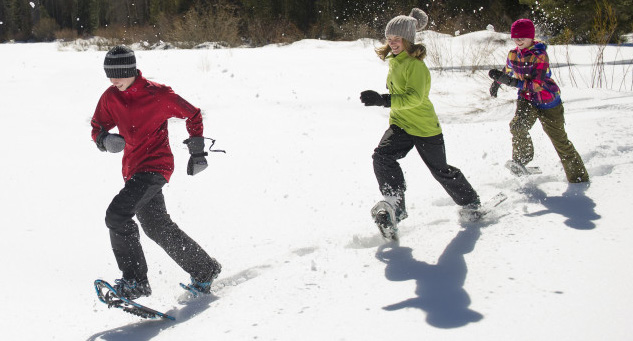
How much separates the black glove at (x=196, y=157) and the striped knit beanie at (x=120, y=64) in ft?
1.61

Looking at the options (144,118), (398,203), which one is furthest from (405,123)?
(144,118)

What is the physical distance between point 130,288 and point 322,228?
1600 mm

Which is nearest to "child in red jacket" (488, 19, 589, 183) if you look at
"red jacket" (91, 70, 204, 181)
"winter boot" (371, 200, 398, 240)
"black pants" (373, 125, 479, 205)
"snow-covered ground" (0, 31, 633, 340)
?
"snow-covered ground" (0, 31, 633, 340)

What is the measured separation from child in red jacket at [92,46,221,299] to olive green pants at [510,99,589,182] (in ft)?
8.38

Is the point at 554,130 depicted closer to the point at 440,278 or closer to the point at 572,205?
the point at 572,205

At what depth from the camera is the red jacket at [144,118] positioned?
3.07m

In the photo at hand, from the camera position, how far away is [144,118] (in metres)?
3.07

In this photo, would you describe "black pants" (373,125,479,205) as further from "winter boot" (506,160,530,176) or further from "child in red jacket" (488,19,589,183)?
"winter boot" (506,160,530,176)

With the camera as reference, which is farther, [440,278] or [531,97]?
[531,97]

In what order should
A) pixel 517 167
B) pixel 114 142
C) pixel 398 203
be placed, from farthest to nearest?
pixel 517 167, pixel 398 203, pixel 114 142

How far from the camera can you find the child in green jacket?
3.34m

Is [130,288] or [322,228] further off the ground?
[130,288]

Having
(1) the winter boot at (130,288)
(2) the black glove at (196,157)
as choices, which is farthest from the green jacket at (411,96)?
(1) the winter boot at (130,288)

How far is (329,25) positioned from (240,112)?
59.2 ft
